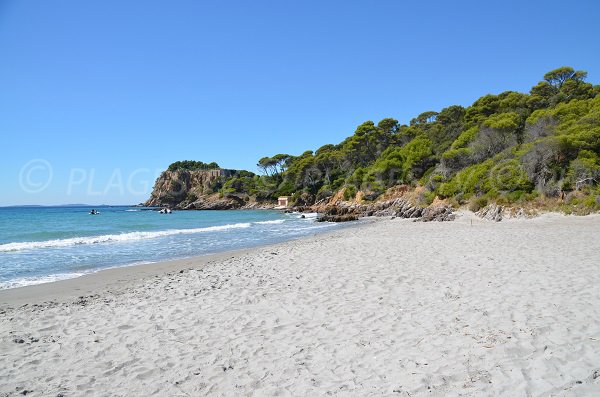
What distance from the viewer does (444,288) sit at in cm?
727

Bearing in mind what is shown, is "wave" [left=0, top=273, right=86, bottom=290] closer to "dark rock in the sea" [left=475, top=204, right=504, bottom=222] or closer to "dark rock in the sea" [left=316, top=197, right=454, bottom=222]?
"dark rock in the sea" [left=475, top=204, right=504, bottom=222]

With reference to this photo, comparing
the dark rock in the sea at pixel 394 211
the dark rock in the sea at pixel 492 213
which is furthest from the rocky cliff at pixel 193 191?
the dark rock in the sea at pixel 492 213

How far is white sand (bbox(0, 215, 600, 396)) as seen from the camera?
394cm

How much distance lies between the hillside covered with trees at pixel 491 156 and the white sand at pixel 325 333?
61.6 feet

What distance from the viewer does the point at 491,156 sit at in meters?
37.7

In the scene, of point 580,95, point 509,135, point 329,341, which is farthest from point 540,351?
point 580,95

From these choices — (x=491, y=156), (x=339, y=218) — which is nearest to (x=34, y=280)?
(x=339, y=218)

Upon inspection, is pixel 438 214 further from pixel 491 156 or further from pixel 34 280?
pixel 34 280

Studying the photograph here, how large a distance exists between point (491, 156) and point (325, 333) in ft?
126

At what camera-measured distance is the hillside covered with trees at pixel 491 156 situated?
25172 millimetres

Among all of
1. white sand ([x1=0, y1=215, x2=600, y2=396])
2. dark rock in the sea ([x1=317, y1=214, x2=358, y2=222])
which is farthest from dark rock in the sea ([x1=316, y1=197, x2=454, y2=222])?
white sand ([x1=0, y1=215, x2=600, y2=396])

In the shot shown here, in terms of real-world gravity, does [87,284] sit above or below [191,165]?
below

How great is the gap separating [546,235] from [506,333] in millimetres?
12167

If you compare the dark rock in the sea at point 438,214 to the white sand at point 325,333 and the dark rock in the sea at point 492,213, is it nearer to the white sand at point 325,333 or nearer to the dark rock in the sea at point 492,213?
the dark rock in the sea at point 492,213
